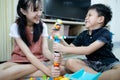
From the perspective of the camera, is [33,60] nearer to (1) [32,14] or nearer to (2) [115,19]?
(1) [32,14]

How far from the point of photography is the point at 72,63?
1.06 m

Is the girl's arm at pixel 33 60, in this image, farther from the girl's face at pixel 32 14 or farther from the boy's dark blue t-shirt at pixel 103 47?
the boy's dark blue t-shirt at pixel 103 47

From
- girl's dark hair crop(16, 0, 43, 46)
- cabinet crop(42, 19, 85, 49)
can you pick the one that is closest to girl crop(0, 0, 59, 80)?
girl's dark hair crop(16, 0, 43, 46)

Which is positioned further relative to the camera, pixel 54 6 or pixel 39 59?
pixel 54 6

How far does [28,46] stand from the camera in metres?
1.13

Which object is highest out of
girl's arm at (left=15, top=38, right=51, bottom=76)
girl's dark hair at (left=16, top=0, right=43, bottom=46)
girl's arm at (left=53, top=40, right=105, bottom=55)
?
girl's dark hair at (left=16, top=0, right=43, bottom=46)

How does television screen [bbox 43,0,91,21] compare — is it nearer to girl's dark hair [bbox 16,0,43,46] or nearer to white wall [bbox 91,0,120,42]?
white wall [bbox 91,0,120,42]

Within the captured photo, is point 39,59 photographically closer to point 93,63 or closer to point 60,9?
point 93,63

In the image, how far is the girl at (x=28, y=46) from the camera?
3.41 ft

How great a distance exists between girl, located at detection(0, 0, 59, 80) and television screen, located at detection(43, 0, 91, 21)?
1067mm

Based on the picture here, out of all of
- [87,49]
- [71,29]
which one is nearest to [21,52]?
[87,49]

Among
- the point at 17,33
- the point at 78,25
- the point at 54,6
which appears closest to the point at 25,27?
the point at 17,33

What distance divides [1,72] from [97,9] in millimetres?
669

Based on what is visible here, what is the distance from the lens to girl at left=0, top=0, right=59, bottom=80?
3.41ft
